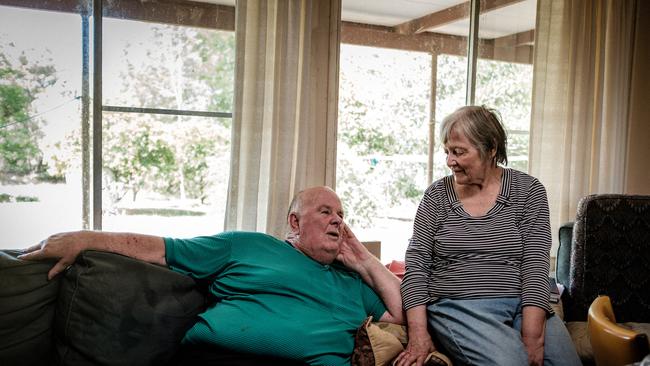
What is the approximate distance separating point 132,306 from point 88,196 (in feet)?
4.21

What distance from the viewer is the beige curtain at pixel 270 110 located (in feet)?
9.82

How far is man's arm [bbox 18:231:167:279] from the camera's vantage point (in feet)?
5.82

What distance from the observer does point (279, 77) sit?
9.97 feet

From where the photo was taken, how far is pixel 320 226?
6.86 ft

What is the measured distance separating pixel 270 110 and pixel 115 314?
5.07 feet

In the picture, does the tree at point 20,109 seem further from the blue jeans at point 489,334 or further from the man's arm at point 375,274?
the blue jeans at point 489,334

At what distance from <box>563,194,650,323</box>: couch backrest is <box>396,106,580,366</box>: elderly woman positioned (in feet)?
1.54

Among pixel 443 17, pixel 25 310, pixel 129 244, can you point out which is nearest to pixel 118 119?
pixel 129 244

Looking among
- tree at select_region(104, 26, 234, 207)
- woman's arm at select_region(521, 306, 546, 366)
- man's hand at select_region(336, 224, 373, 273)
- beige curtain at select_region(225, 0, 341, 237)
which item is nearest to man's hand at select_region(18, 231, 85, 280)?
man's hand at select_region(336, 224, 373, 273)

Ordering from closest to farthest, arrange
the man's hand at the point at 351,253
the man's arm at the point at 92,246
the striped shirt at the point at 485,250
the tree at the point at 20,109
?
1. the man's arm at the point at 92,246
2. the striped shirt at the point at 485,250
3. the man's hand at the point at 351,253
4. the tree at the point at 20,109

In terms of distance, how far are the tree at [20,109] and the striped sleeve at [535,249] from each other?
2.23m

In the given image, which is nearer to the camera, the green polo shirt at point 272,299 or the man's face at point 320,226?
the green polo shirt at point 272,299

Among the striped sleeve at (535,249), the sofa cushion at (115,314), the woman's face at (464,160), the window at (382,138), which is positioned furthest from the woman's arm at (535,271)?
the window at (382,138)

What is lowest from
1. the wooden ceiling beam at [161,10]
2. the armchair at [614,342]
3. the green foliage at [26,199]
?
the armchair at [614,342]
